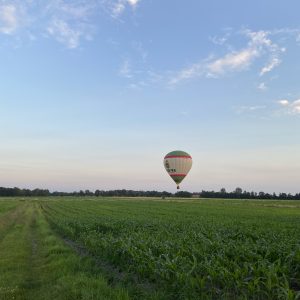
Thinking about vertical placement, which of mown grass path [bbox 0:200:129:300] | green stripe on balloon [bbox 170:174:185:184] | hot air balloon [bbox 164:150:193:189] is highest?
hot air balloon [bbox 164:150:193:189]

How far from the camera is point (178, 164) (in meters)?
58.6

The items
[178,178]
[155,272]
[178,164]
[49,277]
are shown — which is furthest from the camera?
[178,178]

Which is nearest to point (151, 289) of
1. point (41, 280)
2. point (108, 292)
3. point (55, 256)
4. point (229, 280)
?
point (108, 292)

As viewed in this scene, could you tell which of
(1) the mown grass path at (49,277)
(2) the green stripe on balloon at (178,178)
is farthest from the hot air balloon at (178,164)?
(1) the mown grass path at (49,277)

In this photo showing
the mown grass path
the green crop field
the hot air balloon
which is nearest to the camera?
the green crop field

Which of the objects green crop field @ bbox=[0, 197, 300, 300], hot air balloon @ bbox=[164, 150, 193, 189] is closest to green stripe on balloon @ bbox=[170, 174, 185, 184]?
hot air balloon @ bbox=[164, 150, 193, 189]

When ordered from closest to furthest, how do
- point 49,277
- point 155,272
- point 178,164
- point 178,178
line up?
point 155,272 < point 49,277 < point 178,164 < point 178,178

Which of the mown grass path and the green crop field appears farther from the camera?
the mown grass path

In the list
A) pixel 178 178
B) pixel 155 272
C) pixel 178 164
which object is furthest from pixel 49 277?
pixel 178 178

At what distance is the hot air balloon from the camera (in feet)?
192

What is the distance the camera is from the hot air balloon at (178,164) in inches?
2306

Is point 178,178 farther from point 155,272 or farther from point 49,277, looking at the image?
point 155,272

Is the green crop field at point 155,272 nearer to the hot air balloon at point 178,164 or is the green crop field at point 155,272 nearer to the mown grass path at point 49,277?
the mown grass path at point 49,277

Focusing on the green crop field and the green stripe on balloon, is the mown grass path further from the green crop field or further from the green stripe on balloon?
the green stripe on balloon
